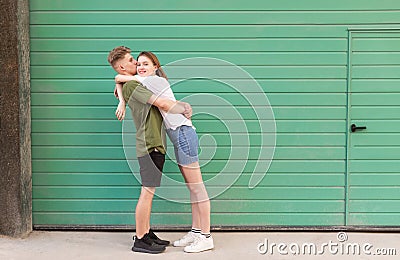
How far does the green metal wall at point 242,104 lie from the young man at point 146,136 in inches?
20.6

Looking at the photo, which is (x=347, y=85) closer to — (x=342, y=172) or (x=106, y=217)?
(x=342, y=172)

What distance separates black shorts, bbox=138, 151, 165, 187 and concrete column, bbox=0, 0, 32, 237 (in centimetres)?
105

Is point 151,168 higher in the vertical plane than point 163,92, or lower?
lower

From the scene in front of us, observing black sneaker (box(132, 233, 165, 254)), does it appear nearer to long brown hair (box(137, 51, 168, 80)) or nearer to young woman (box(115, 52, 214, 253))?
young woman (box(115, 52, 214, 253))

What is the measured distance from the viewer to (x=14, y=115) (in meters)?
4.49

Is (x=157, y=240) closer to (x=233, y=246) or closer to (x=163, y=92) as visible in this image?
(x=233, y=246)

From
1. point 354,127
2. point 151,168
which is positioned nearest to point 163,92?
point 151,168

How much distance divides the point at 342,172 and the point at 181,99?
1.43 m

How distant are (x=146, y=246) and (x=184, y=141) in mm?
822

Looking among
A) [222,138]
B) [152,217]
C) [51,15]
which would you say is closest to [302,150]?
[222,138]

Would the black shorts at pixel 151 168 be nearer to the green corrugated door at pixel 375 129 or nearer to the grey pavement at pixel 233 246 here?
the grey pavement at pixel 233 246

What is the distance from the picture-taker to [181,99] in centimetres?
470

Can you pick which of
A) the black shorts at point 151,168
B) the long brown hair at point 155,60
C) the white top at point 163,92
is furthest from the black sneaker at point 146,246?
the long brown hair at point 155,60

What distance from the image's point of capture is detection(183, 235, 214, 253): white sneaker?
14.0 feet
